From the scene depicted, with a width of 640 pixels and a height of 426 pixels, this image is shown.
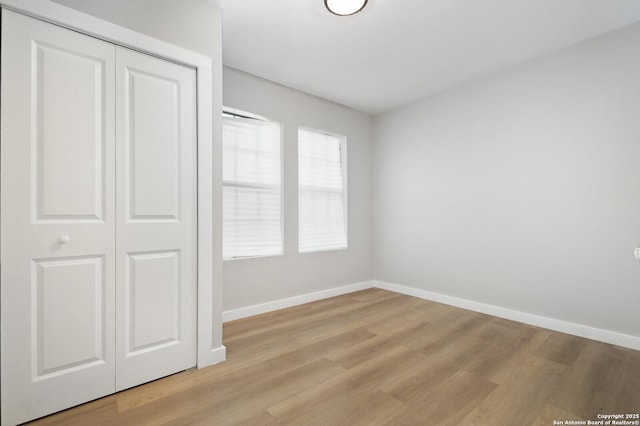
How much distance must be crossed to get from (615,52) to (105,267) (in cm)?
430

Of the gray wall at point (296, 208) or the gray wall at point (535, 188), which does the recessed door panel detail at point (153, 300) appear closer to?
the gray wall at point (296, 208)

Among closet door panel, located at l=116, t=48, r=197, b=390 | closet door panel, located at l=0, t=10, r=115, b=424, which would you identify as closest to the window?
closet door panel, located at l=116, t=48, r=197, b=390

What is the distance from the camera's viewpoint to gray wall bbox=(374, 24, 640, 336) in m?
2.54

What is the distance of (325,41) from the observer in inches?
108

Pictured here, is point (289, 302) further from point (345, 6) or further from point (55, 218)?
point (345, 6)

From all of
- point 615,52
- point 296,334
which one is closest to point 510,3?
point 615,52

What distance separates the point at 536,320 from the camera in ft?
9.78

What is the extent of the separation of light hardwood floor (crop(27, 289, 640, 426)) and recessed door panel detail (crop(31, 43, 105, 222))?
1175 millimetres

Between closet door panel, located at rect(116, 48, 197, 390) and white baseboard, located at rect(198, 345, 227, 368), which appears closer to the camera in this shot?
closet door panel, located at rect(116, 48, 197, 390)

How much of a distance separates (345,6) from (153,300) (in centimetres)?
250

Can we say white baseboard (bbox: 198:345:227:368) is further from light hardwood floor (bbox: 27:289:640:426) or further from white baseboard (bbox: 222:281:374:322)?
white baseboard (bbox: 222:281:374:322)

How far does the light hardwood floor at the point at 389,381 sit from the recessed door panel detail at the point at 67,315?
0.28 meters

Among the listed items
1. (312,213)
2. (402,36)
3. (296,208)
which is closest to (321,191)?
(312,213)

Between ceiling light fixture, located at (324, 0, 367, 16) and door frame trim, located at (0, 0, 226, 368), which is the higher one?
ceiling light fixture, located at (324, 0, 367, 16)
